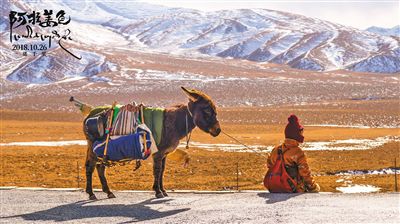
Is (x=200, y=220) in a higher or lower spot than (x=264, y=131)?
higher

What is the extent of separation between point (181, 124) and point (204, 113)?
656 millimetres

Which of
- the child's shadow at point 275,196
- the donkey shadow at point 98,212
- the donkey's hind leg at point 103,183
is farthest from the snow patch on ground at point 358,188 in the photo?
the donkey's hind leg at point 103,183

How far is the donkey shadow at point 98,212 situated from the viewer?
10773 millimetres

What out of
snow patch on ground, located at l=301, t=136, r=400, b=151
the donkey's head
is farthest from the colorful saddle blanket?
snow patch on ground, located at l=301, t=136, r=400, b=151

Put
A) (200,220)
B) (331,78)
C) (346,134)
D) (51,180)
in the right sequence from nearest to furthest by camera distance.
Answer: (200,220)
(51,180)
(346,134)
(331,78)

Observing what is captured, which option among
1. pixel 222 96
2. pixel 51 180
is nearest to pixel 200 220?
pixel 51 180

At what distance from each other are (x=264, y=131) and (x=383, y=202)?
44620 millimetres

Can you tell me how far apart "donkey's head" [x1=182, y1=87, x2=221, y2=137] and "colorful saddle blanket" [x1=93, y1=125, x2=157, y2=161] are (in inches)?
44.7

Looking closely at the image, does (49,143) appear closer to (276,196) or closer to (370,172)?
(370,172)

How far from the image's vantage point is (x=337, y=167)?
26.3 m

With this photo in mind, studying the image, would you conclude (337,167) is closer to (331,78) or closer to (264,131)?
(264,131)

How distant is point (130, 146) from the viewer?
12.0m

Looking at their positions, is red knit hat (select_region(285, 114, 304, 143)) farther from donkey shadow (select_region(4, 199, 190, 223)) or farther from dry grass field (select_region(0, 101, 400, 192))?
dry grass field (select_region(0, 101, 400, 192))

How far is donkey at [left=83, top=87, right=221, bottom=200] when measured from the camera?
12.0 meters
